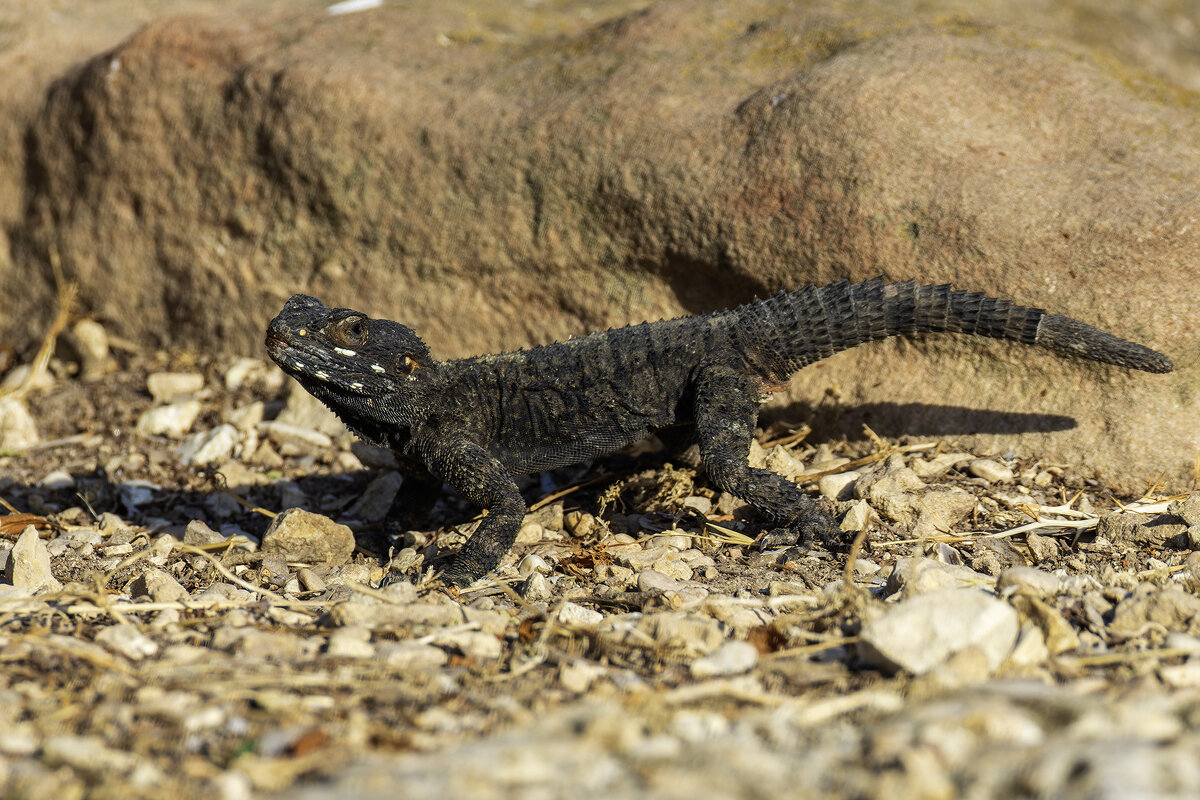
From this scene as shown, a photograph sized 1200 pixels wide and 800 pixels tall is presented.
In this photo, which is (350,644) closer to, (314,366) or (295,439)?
(314,366)

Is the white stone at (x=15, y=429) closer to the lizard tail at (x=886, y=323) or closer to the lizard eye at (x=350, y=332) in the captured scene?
the lizard eye at (x=350, y=332)

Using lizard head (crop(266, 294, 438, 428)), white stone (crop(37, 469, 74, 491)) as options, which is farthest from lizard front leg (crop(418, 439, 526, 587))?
white stone (crop(37, 469, 74, 491))

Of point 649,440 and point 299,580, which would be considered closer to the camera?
point 299,580

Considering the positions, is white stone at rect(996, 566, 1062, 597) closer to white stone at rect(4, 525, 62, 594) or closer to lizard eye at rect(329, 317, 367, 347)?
lizard eye at rect(329, 317, 367, 347)

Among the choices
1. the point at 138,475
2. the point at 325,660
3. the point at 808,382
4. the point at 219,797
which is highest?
the point at 219,797

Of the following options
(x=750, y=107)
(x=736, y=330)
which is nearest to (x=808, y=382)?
(x=736, y=330)

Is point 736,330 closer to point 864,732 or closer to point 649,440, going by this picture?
point 649,440
